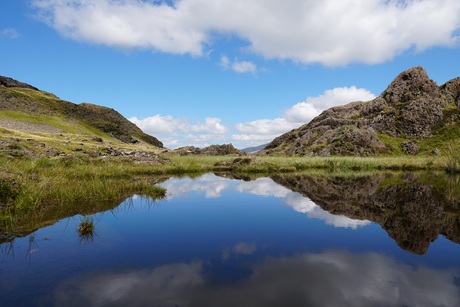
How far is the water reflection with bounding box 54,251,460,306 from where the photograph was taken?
777cm

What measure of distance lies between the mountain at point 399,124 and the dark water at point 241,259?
76960mm

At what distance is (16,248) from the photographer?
11242mm

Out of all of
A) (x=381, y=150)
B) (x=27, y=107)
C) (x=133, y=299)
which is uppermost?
(x=27, y=107)

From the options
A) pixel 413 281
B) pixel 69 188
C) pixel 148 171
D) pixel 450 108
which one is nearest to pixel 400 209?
pixel 413 281

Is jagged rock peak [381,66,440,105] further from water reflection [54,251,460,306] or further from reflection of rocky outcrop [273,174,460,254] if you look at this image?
water reflection [54,251,460,306]

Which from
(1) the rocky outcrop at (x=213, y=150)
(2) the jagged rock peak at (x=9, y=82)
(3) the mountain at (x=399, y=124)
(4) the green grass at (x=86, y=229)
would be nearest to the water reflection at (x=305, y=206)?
(4) the green grass at (x=86, y=229)

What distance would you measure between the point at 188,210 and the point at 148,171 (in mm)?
24052

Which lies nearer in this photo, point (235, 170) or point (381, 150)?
point (235, 170)

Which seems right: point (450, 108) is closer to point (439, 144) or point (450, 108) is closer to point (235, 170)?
point (439, 144)

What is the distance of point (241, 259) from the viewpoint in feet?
35.4

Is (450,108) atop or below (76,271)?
atop

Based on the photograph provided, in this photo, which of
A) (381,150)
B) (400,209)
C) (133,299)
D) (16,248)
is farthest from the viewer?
(381,150)

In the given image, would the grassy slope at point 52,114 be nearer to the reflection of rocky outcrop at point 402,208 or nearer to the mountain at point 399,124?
the mountain at point 399,124

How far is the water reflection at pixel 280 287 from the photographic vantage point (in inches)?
306
